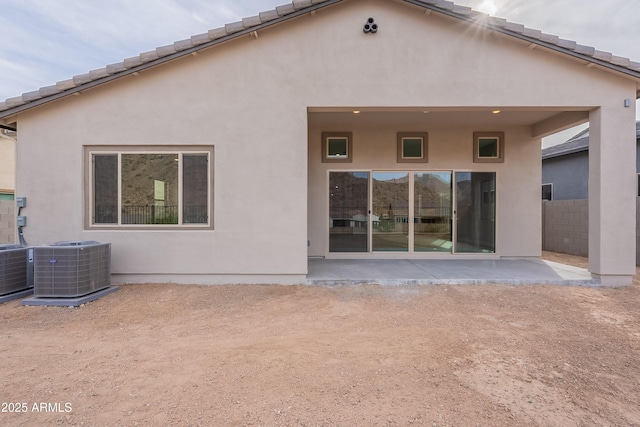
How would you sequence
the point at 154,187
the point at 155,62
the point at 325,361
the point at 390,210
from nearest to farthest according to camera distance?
the point at 325,361, the point at 155,62, the point at 154,187, the point at 390,210

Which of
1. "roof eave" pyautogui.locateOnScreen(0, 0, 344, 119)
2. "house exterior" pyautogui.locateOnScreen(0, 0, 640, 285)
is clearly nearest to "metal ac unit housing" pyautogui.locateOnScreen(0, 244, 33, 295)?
"house exterior" pyautogui.locateOnScreen(0, 0, 640, 285)

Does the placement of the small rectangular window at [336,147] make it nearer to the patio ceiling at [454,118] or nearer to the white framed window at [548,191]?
the patio ceiling at [454,118]

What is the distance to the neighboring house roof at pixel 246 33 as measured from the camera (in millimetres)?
5109

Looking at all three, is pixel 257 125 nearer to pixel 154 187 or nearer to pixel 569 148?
pixel 154 187

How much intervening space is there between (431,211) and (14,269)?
8562mm

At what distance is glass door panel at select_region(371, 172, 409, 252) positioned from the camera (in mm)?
7750

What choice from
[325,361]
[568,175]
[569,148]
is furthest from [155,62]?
[568,175]

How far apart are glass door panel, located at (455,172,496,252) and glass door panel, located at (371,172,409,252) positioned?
56.2 inches

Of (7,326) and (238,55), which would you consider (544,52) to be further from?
(7,326)

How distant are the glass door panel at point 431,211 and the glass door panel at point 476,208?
1.03 ft

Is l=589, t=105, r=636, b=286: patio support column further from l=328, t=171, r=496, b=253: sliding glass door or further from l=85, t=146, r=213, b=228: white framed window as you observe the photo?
l=85, t=146, r=213, b=228: white framed window

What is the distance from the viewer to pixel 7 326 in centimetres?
372

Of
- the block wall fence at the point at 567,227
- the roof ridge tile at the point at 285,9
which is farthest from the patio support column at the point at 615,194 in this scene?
the roof ridge tile at the point at 285,9

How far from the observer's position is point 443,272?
6.06 metres
